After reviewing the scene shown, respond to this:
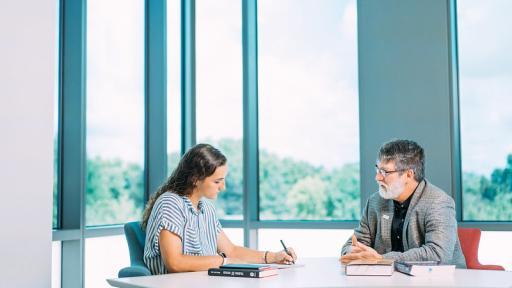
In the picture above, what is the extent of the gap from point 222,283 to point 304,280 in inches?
13.1

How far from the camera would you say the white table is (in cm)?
240

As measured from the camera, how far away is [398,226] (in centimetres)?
324

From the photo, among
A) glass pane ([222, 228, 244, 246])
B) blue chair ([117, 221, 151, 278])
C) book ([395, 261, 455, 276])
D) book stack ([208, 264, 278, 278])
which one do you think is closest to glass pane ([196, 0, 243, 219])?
glass pane ([222, 228, 244, 246])

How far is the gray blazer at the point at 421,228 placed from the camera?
2.95 m

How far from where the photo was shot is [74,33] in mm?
4113

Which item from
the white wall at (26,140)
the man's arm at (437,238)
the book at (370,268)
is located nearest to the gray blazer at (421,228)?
the man's arm at (437,238)

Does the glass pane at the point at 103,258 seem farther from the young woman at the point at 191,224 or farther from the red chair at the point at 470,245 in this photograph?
the red chair at the point at 470,245

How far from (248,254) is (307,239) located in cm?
162

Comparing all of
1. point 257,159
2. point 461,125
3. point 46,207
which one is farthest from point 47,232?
point 461,125

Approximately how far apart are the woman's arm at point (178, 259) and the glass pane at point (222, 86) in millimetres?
2219

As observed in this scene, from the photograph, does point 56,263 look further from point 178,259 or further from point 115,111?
point 178,259

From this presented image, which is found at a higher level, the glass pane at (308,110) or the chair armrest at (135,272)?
the glass pane at (308,110)

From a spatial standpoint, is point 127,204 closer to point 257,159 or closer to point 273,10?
point 257,159

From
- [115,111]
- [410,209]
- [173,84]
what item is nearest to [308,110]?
[173,84]
